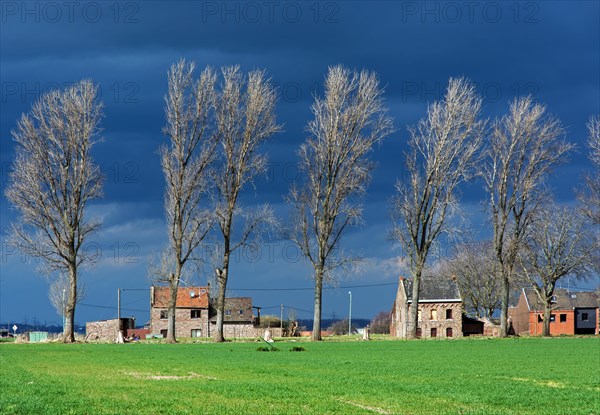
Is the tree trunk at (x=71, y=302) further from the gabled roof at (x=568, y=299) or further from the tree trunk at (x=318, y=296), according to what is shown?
the gabled roof at (x=568, y=299)

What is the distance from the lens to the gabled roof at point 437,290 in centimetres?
8888

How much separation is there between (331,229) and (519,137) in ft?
57.8

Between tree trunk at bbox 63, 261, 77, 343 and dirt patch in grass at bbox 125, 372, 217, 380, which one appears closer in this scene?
dirt patch in grass at bbox 125, 372, 217, 380

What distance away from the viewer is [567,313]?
11262cm

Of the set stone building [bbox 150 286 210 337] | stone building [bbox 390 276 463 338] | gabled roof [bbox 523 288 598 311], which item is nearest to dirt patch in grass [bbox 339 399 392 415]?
stone building [bbox 390 276 463 338]

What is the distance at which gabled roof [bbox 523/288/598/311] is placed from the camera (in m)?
113

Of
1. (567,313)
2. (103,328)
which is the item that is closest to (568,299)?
(567,313)

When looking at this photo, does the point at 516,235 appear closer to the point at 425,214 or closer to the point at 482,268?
the point at 425,214

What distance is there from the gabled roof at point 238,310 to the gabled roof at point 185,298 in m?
6.98

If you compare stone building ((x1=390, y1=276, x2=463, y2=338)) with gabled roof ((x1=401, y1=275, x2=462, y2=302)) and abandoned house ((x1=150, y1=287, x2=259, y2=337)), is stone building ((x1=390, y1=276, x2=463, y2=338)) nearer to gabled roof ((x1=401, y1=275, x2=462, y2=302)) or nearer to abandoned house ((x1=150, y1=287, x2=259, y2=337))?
gabled roof ((x1=401, y1=275, x2=462, y2=302))

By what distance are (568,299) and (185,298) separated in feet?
174

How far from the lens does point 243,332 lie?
9481 cm

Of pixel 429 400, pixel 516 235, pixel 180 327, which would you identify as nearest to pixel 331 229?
pixel 516 235

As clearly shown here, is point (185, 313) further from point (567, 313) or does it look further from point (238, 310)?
point (567, 313)
